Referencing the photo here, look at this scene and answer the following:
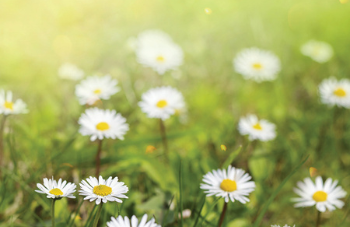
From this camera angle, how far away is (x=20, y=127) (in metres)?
1.88

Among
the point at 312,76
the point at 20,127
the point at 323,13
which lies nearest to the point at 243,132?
the point at 20,127

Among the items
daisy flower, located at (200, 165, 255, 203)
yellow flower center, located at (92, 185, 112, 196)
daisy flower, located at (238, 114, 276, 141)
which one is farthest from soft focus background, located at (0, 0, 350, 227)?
yellow flower center, located at (92, 185, 112, 196)

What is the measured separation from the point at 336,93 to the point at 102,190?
1719 mm

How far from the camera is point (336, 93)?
226 centimetres

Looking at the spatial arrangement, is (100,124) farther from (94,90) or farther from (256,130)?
(256,130)

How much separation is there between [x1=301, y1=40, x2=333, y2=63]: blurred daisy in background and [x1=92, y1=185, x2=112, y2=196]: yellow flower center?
239cm

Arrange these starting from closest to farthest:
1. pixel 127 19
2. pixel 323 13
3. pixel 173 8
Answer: pixel 127 19
pixel 173 8
pixel 323 13

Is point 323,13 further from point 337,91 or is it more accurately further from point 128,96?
point 128,96

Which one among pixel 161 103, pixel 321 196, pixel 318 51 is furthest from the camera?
pixel 318 51

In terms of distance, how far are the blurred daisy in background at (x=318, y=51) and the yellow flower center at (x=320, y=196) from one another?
173 cm

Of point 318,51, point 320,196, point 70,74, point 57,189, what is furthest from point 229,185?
point 318,51

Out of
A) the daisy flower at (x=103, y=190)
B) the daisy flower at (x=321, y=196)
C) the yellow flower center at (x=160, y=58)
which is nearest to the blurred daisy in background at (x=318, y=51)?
the yellow flower center at (x=160, y=58)

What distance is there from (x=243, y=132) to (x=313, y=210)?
0.50 metres

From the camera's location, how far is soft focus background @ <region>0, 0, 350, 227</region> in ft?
5.39
